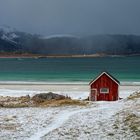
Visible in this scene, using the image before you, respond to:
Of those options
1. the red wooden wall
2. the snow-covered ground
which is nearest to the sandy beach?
the red wooden wall

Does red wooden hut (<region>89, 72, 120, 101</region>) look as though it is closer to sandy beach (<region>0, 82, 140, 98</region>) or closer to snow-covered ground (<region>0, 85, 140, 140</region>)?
sandy beach (<region>0, 82, 140, 98</region>)

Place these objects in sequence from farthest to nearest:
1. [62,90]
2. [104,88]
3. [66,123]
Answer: [62,90]
[104,88]
[66,123]

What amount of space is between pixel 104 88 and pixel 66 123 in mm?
23027

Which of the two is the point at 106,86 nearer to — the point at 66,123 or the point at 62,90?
the point at 66,123

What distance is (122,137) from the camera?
2498cm

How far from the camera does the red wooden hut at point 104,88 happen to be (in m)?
50.9

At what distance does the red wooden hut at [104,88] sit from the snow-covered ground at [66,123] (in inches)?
628

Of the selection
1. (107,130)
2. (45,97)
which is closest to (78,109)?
(107,130)

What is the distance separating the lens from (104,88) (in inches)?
2007

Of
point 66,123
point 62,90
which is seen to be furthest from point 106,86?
point 62,90

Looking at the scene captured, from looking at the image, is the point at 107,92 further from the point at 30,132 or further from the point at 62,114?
the point at 30,132

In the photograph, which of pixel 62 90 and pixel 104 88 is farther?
pixel 62 90

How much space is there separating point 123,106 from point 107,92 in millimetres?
18034

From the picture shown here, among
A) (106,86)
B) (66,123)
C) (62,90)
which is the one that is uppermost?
(106,86)
